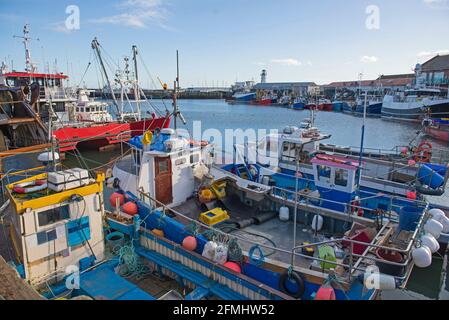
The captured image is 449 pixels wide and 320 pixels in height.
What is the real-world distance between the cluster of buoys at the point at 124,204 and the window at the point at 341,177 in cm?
646

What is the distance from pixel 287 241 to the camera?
8.78 meters

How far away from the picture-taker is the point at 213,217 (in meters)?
9.19

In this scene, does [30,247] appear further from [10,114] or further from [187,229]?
[10,114]

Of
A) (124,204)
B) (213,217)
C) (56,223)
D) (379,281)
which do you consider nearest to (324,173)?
(213,217)

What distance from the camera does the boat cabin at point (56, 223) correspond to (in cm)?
682

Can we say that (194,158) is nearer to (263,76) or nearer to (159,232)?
(159,232)

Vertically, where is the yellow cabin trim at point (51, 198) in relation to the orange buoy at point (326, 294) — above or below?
above

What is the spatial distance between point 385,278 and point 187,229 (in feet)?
15.6

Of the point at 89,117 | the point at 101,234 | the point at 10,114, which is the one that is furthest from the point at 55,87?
the point at 101,234

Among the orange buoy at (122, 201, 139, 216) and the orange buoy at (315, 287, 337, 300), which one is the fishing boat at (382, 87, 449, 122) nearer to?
the orange buoy at (122, 201, 139, 216)

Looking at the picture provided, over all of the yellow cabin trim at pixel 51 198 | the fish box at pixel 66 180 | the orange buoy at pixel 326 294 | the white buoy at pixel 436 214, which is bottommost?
the orange buoy at pixel 326 294

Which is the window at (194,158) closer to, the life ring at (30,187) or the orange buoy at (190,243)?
the orange buoy at (190,243)

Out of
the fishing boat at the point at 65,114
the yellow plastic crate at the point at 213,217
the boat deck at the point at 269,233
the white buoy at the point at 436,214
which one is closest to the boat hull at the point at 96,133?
the fishing boat at the point at 65,114

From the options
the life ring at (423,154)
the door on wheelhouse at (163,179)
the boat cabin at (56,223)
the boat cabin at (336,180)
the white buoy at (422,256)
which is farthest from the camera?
the life ring at (423,154)
